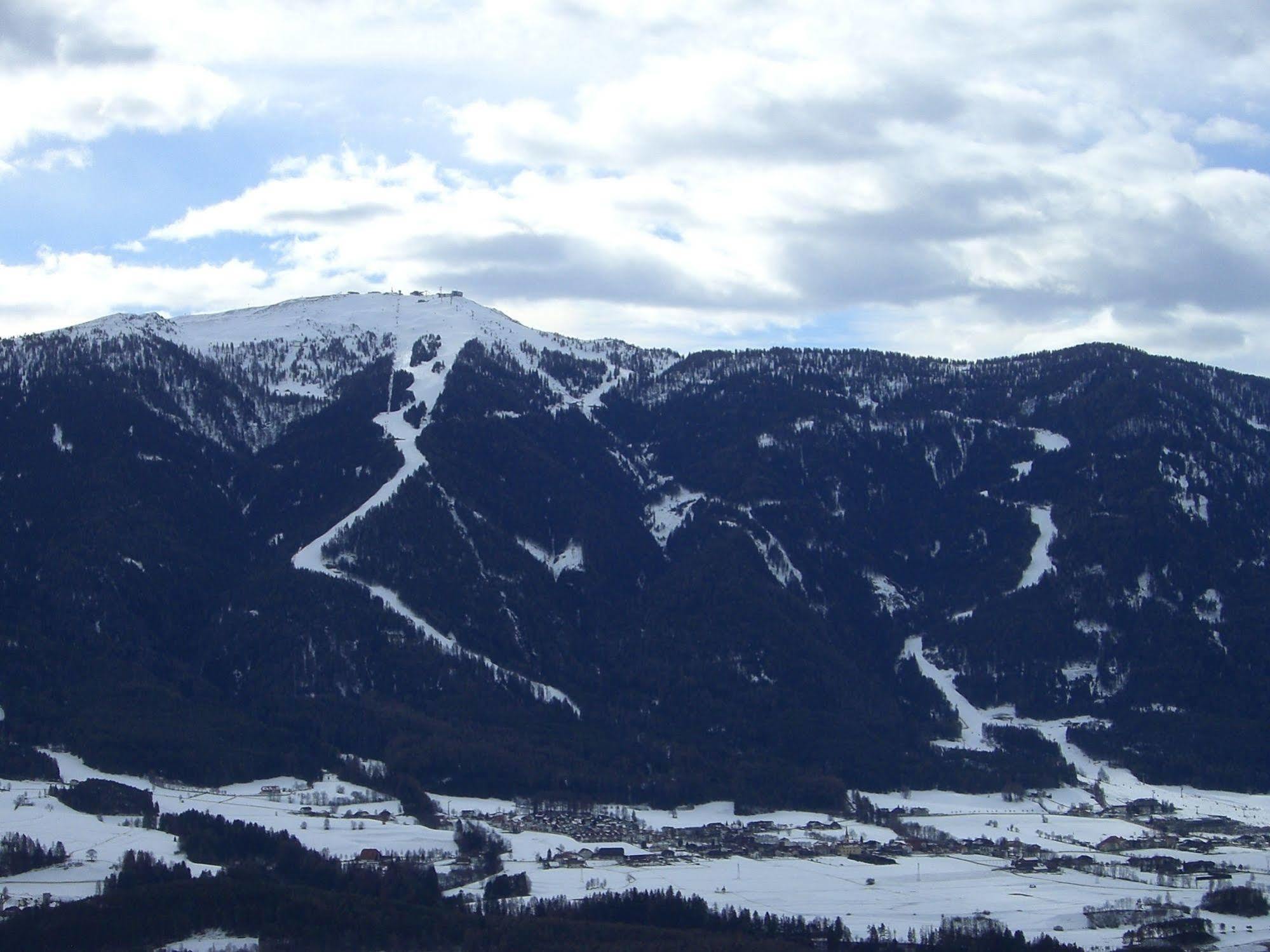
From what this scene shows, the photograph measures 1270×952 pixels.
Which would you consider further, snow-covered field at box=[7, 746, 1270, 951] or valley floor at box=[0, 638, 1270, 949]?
valley floor at box=[0, 638, 1270, 949]

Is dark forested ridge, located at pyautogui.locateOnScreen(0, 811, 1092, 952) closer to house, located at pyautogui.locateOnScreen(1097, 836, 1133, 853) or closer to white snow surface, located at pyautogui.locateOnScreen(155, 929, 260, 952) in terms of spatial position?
white snow surface, located at pyautogui.locateOnScreen(155, 929, 260, 952)

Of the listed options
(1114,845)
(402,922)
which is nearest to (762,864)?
(1114,845)

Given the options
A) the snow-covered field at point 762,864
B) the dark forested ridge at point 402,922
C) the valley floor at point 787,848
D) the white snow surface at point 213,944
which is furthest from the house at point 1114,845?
the white snow surface at point 213,944

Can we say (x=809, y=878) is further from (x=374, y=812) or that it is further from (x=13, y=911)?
(x=13, y=911)

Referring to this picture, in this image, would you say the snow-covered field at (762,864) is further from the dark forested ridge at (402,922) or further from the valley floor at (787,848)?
the dark forested ridge at (402,922)

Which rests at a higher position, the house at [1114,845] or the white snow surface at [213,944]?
the white snow surface at [213,944]

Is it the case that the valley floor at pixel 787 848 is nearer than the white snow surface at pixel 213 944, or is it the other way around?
the white snow surface at pixel 213 944

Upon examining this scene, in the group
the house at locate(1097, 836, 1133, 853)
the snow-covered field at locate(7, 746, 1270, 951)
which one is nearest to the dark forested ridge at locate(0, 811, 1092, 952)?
the snow-covered field at locate(7, 746, 1270, 951)

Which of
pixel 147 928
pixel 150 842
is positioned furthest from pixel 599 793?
pixel 147 928

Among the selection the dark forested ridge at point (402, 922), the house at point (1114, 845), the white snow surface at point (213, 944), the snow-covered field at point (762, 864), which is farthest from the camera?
the house at point (1114, 845)

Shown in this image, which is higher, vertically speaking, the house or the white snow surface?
the white snow surface

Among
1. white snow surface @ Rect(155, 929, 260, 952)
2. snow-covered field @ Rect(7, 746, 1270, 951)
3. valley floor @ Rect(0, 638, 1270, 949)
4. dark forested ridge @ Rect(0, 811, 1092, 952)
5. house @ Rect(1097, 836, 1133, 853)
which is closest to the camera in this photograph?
white snow surface @ Rect(155, 929, 260, 952)
